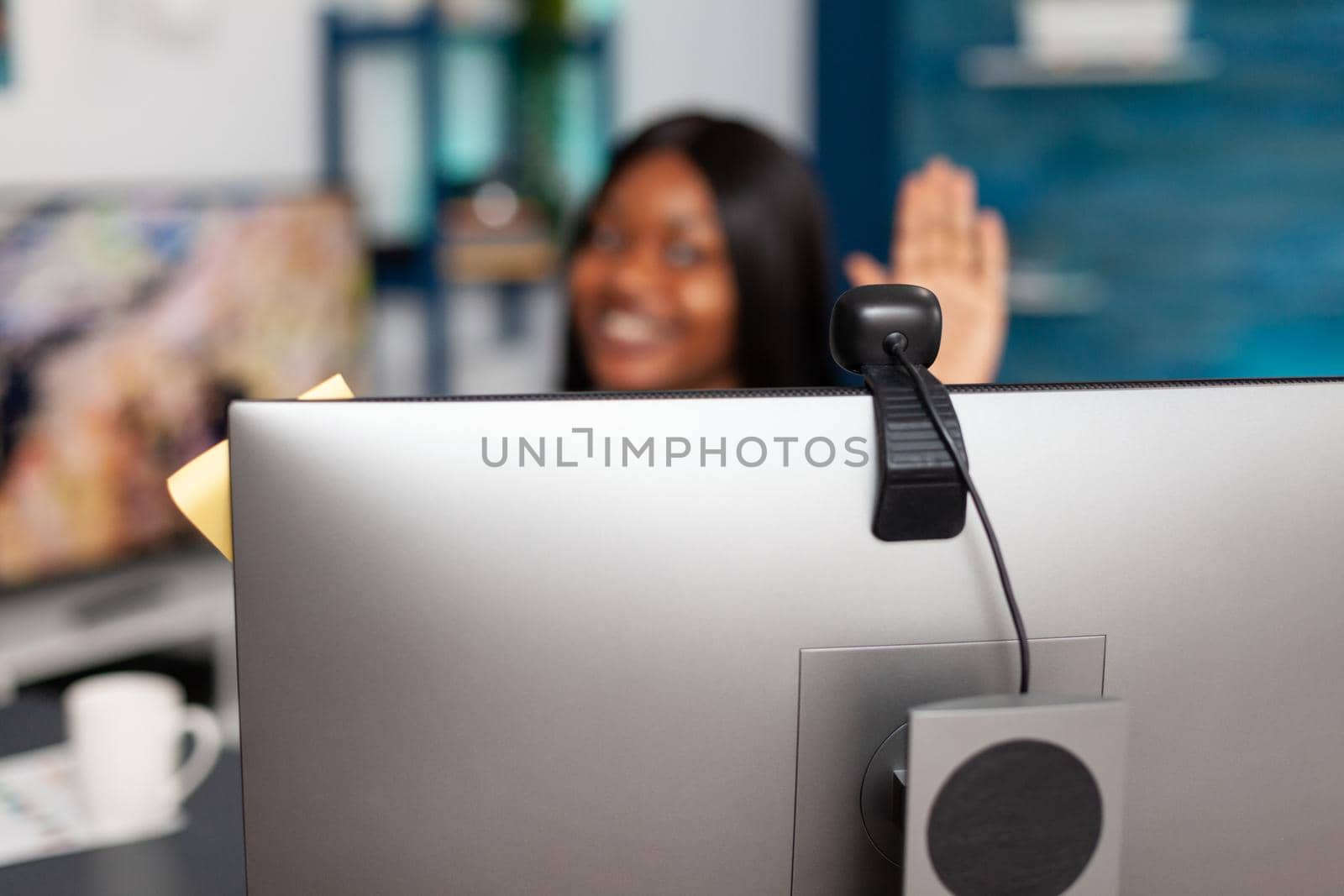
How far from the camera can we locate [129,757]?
101 centimetres

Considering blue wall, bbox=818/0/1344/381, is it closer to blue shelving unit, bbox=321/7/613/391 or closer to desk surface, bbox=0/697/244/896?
blue shelving unit, bbox=321/7/613/391

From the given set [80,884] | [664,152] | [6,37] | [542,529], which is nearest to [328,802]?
[542,529]

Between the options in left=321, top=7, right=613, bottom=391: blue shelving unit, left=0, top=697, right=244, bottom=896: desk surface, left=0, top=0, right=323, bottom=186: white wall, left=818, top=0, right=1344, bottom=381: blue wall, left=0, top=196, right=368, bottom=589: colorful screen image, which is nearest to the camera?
left=0, top=697, right=244, bottom=896: desk surface

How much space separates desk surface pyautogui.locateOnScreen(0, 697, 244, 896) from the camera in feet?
3.03

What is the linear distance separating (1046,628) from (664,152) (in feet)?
4.45

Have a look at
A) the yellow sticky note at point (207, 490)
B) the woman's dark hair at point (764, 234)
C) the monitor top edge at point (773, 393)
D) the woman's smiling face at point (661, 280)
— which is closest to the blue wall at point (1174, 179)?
the woman's dark hair at point (764, 234)

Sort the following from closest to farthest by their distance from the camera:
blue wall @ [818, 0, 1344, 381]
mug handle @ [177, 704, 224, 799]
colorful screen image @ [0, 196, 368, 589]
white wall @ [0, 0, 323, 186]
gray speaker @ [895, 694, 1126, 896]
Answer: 1. gray speaker @ [895, 694, 1126, 896]
2. mug handle @ [177, 704, 224, 799]
3. colorful screen image @ [0, 196, 368, 589]
4. white wall @ [0, 0, 323, 186]
5. blue wall @ [818, 0, 1344, 381]

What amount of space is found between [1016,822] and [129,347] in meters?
1.66

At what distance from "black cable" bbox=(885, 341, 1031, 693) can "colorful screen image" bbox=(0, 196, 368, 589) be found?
1500mm

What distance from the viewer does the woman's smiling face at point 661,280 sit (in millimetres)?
1808

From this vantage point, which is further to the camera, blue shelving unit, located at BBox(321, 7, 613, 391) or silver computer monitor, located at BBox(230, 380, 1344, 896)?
blue shelving unit, located at BBox(321, 7, 613, 391)

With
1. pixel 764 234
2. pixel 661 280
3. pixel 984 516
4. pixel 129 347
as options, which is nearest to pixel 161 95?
pixel 129 347

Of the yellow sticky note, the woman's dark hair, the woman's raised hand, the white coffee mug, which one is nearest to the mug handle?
the white coffee mug

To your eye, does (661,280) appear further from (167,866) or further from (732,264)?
(167,866)
